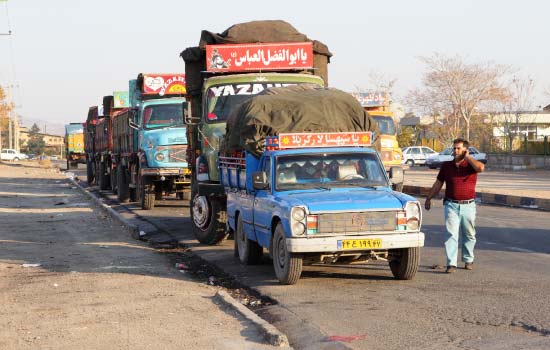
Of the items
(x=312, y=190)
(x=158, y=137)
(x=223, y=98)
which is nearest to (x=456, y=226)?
(x=312, y=190)

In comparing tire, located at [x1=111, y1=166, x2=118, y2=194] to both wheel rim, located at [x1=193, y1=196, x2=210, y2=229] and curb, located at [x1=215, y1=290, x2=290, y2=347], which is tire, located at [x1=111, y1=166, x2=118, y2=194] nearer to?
wheel rim, located at [x1=193, y1=196, x2=210, y2=229]

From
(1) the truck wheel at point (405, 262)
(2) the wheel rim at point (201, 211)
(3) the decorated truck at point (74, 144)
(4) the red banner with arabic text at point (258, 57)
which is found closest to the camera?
(1) the truck wheel at point (405, 262)

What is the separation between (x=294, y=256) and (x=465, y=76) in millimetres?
65092

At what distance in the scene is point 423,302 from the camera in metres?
9.68

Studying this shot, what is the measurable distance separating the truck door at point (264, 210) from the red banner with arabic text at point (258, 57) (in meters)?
5.02

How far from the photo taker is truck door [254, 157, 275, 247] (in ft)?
37.6

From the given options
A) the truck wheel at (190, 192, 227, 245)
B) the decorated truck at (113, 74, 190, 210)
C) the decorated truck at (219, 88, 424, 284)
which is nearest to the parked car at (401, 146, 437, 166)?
the decorated truck at (113, 74, 190, 210)

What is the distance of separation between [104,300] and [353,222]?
9.83 feet

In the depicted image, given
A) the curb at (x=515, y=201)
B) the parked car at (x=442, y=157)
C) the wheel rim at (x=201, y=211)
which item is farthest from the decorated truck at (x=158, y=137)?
the parked car at (x=442, y=157)

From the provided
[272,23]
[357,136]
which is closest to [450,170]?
[357,136]

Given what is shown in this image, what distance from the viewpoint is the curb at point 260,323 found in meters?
7.87

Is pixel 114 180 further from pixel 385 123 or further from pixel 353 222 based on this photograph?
pixel 353 222

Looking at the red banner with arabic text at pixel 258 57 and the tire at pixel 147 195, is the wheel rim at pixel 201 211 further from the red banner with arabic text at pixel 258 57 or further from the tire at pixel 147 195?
the tire at pixel 147 195

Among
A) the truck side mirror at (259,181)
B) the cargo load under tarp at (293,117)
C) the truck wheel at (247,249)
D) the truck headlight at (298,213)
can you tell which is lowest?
the truck wheel at (247,249)
